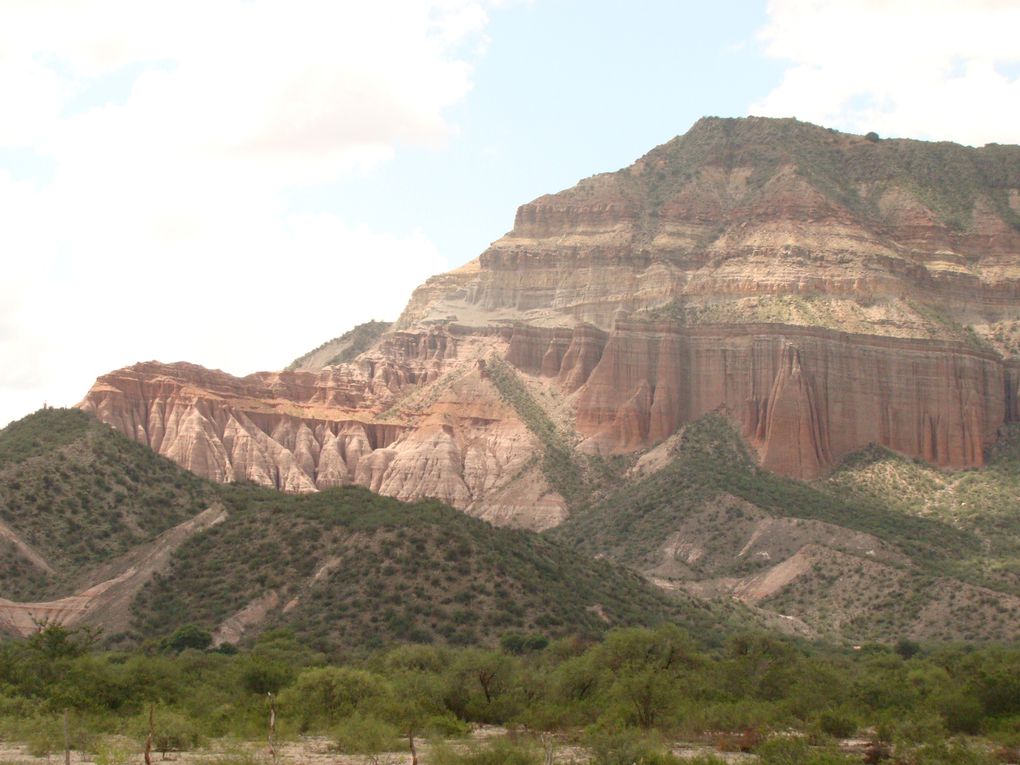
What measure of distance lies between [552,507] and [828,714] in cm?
8983

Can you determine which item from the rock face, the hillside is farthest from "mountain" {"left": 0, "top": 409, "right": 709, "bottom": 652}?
the rock face

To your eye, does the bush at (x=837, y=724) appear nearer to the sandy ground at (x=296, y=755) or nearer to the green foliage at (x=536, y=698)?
the green foliage at (x=536, y=698)

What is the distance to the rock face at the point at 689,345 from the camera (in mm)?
164500

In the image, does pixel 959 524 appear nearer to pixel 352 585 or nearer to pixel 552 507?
pixel 552 507

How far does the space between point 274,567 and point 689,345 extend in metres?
75.7

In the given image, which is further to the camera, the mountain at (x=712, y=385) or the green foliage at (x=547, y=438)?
the green foliage at (x=547, y=438)

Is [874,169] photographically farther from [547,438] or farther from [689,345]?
[547,438]

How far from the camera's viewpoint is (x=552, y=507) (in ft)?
531

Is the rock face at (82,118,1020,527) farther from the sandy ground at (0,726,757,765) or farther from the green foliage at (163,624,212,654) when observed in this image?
the sandy ground at (0,726,757,765)

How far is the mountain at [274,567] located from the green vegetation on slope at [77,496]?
0.42ft

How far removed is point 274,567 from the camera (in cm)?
10350

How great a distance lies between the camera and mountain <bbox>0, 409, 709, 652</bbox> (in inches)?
3875

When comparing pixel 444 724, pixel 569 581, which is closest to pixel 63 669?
pixel 444 724

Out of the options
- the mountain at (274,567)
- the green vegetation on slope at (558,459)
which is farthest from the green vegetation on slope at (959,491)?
the mountain at (274,567)
